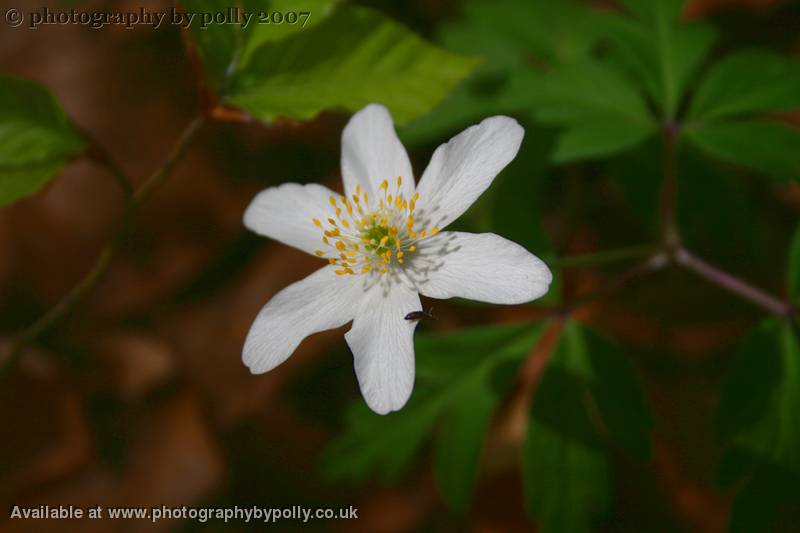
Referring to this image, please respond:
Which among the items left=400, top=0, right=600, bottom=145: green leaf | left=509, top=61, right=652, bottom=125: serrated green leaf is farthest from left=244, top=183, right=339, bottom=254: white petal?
left=509, top=61, right=652, bottom=125: serrated green leaf

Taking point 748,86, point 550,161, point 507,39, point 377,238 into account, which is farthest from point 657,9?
point 377,238

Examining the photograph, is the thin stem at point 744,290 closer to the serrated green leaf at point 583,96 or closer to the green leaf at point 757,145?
the green leaf at point 757,145

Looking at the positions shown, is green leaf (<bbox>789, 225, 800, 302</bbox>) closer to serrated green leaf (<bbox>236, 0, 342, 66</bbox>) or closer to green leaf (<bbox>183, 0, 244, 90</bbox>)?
serrated green leaf (<bbox>236, 0, 342, 66</bbox>)

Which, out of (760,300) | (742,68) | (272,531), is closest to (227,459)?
(272,531)

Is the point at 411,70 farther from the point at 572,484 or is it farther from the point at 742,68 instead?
the point at 572,484

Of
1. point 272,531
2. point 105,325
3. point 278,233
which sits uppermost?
point 105,325

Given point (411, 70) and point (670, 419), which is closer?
point (411, 70)

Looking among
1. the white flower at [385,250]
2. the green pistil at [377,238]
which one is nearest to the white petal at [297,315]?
the white flower at [385,250]
